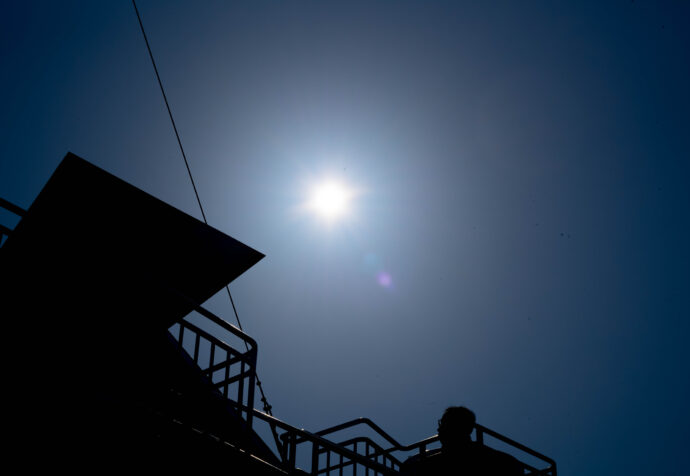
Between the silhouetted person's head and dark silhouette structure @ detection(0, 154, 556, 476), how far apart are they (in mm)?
402

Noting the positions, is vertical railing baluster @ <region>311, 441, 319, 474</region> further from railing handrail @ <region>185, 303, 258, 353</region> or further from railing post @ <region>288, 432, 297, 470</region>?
railing handrail @ <region>185, 303, 258, 353</region>

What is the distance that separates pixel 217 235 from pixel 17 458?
8.80 ft

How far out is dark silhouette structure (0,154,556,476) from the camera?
320 cm

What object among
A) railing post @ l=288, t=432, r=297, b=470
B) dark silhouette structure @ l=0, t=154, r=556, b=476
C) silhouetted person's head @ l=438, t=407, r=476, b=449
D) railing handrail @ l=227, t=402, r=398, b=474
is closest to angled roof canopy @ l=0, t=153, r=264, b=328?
dark silhouette structure @ l=0, t=154, r=556, b=476

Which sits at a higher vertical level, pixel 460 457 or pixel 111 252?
pixel 111 252

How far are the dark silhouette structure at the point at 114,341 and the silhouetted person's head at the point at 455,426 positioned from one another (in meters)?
0.40

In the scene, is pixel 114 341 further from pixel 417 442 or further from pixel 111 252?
pixel 417 442

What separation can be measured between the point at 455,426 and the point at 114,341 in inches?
153

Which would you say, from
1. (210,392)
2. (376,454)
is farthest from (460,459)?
(376,454)

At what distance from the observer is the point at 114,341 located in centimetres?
526

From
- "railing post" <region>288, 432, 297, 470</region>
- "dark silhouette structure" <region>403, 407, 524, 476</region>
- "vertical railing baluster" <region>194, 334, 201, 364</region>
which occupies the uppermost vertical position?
"vertical railing baluster" <region>194, 334, 201, 364</region>

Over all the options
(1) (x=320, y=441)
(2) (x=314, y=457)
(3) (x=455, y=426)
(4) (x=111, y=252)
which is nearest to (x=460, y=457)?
(3) (x=455, y=426)

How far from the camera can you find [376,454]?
24.2ft

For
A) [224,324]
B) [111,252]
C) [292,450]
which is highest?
[111,252]
